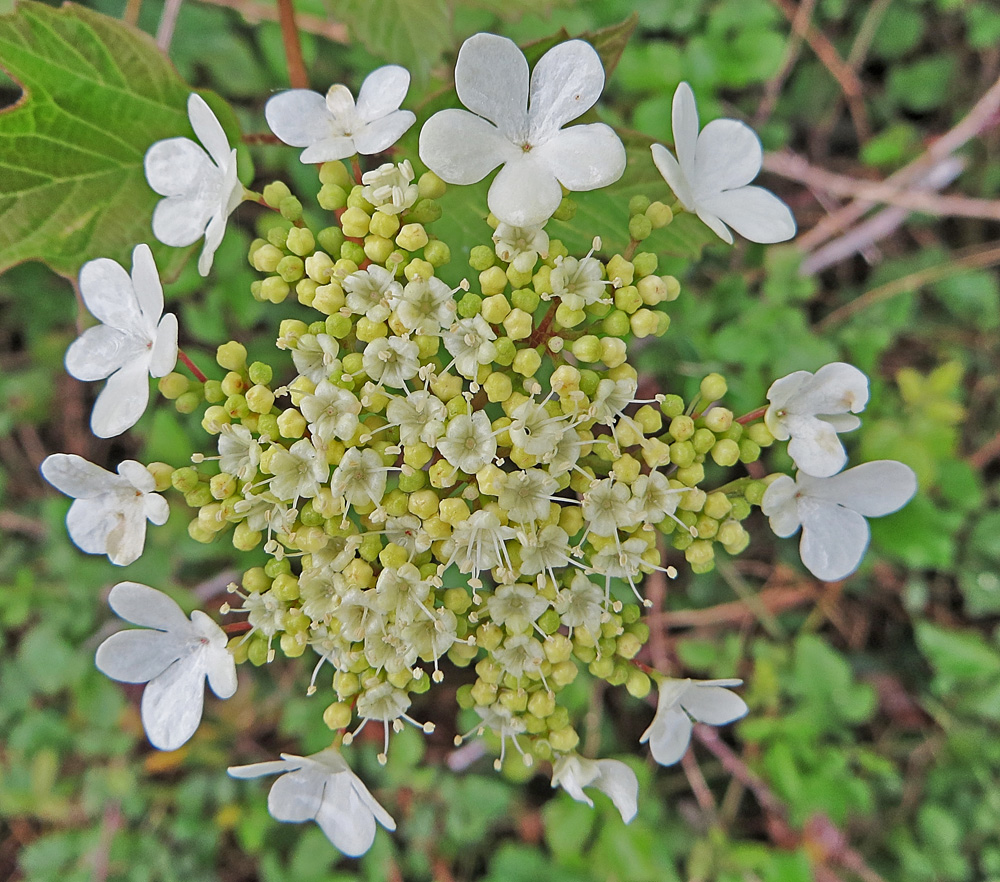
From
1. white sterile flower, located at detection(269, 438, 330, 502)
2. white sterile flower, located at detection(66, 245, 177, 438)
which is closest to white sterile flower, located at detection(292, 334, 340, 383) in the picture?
white sterile flower, located at detection(269, 438, 330, 502)

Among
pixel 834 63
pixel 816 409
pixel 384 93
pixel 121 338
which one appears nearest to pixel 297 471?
pixel 121 338

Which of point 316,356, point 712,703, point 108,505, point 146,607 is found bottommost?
point 712,703

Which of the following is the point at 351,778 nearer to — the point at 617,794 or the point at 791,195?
the point at 617,794

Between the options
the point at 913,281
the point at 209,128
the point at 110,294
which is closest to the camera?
the point at 209,128

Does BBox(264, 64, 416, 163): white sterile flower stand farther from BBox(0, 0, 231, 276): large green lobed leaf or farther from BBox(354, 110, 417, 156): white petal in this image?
BBox(0, 0, 231, 276): large green lobed leaf

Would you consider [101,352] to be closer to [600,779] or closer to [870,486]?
[600,779]

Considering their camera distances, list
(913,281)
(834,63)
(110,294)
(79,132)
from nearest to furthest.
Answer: (110,294) → (79,132) → (913,281) → (834,63)
